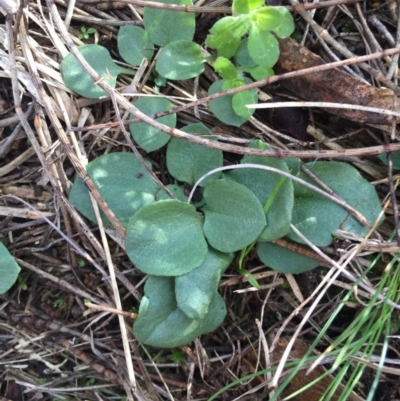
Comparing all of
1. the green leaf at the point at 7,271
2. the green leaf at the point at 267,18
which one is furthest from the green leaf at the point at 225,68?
the green leaf at the point at 7,271

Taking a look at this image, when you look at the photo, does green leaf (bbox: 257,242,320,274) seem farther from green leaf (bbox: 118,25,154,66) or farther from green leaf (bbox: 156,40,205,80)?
green leaf (bbox: 118,25,154,66)

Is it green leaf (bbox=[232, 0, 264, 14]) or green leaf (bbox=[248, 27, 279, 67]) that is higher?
green leaf (bbox=[232, 0, 264, 14])

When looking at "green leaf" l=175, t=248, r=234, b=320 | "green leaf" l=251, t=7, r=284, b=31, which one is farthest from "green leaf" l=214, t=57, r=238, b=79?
"green leaf" l=175, t=248, r=234, b=320

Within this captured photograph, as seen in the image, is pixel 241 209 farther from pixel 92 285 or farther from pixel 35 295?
pixel 35 295

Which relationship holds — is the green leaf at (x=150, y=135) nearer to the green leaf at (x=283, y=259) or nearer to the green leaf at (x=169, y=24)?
the green leaf at (x=169, y=24)

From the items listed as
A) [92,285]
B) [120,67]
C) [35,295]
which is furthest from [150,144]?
[35,295]

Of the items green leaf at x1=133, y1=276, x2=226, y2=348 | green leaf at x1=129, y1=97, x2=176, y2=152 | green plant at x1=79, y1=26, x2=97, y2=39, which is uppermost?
green plant at x1=79, y1=26, x2=97, y2=39
